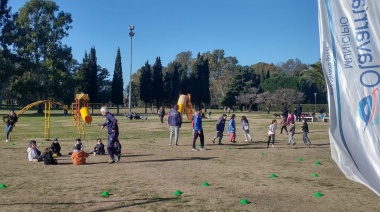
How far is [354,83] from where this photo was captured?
288cm

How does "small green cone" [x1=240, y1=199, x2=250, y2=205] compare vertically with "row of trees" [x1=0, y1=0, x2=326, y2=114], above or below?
below

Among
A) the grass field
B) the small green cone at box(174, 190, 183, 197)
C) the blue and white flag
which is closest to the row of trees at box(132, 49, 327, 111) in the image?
the grass field

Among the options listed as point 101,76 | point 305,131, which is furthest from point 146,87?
point 305,131

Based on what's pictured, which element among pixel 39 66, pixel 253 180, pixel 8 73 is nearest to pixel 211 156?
pixel 253 180

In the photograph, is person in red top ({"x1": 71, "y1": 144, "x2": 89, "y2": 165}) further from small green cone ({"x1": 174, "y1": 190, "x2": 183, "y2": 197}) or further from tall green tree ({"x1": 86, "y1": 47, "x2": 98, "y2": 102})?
tall green tree ({"x1": 86, "y1": 47, "x2": 98, "y2": 102})

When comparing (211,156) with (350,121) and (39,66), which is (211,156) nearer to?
(350,121)

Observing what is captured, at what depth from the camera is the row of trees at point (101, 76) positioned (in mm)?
54844

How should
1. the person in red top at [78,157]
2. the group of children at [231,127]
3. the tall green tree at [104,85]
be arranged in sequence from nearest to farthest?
the person in red top at [78,157] < the group of children at [231,127] < the tall green tree at [104,85]

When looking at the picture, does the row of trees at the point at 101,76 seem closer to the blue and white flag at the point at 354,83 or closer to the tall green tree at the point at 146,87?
the tall green tree at the point at 146,87

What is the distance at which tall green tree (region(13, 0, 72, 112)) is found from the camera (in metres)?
55.6

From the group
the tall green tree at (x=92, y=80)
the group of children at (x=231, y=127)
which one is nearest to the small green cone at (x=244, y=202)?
the group of children at (x=231, y=127)

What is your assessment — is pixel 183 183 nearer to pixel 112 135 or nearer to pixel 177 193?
pixel 177 193

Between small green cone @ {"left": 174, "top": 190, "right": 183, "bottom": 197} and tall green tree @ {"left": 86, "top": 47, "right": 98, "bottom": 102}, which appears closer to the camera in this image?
small green cone @ {"left": 174, "top": 190, "right": 183, "bottom": 197}

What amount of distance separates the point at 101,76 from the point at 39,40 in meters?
45.7
